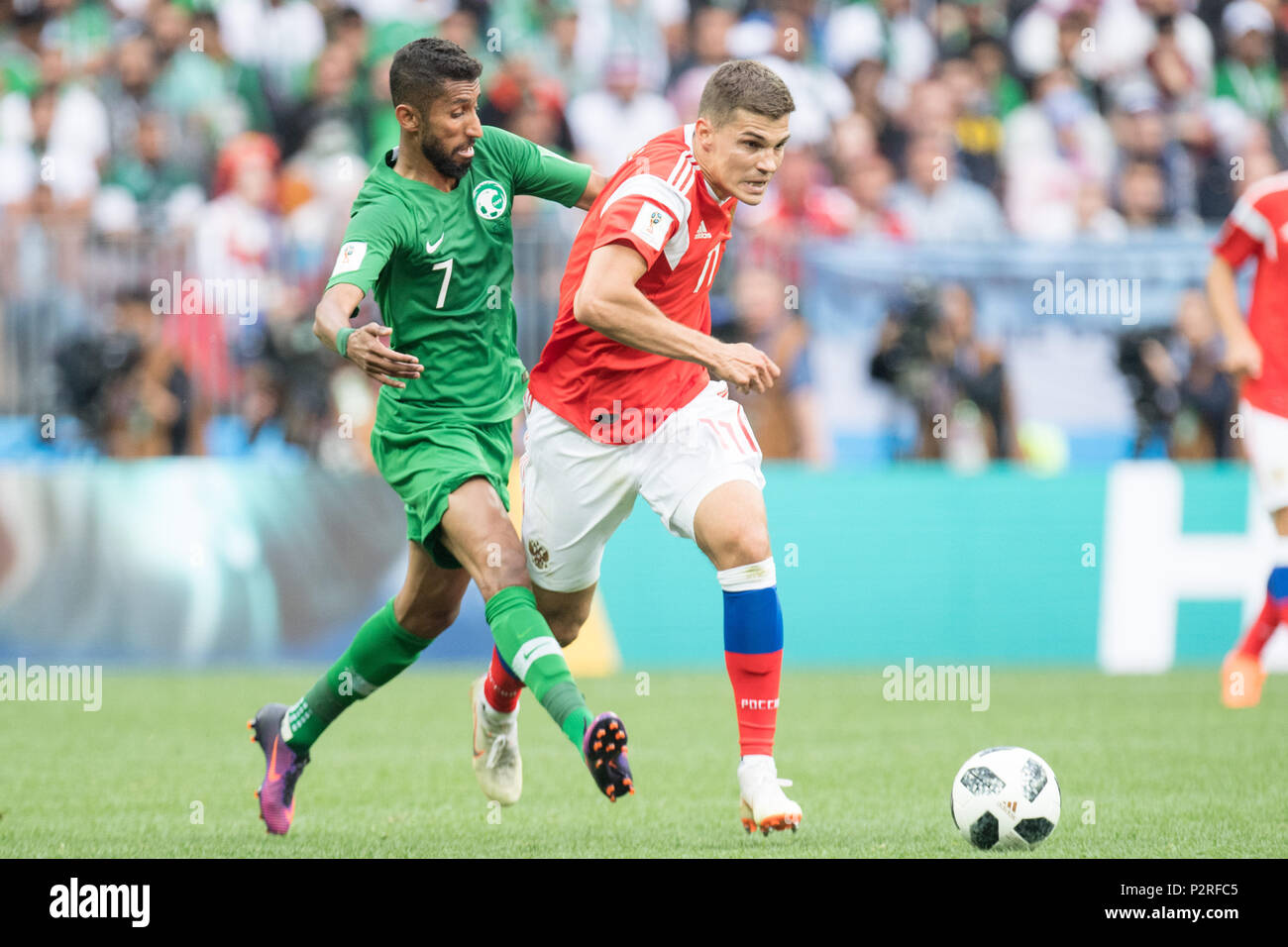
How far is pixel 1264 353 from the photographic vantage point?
352 inches

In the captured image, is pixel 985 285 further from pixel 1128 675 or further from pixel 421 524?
pixel 421 524

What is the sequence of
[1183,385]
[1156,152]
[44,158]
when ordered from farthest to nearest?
[1156,152]
[44,158]
[1183,385]

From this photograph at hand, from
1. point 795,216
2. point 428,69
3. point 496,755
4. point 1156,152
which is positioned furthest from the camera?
point 1156,152

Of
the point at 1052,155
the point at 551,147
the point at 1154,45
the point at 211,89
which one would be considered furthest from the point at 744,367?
the point at 1154,45

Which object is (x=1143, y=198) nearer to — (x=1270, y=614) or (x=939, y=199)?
(x=939, y=199)

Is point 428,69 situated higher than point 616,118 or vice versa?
point 616,118

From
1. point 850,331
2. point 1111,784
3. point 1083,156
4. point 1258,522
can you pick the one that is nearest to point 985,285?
point 850,331

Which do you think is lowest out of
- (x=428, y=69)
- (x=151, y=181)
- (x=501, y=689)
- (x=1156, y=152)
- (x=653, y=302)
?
(x=501, y=689)

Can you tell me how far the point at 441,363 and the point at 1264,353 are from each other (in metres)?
4.75

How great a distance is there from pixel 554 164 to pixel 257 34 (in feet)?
31.0

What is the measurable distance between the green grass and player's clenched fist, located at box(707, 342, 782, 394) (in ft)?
4.77

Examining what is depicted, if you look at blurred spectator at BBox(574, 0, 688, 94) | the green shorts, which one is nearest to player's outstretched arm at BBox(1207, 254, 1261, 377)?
the green shorts

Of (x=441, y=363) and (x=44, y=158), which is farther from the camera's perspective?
(x=44, y=158)

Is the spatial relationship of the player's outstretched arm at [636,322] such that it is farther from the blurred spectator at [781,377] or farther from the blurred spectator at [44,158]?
the blurred spectator at [44,158]
